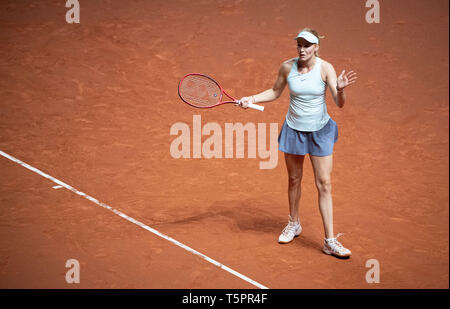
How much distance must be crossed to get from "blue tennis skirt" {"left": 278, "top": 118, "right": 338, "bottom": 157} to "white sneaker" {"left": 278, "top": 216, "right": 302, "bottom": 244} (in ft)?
2.75

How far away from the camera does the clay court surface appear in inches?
211

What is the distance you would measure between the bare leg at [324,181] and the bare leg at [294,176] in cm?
20

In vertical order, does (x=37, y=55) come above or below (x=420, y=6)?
below

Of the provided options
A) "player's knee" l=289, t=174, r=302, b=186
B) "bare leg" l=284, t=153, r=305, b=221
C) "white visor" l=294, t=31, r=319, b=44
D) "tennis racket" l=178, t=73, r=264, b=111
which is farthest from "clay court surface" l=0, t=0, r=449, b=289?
"white visor" l=294, t=31, r=319, b=44

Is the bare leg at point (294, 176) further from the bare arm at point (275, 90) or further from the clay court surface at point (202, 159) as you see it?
the bare arm at point (275, 90)

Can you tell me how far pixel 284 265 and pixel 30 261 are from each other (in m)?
2.28

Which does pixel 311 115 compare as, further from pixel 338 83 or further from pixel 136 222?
pixel 136 222

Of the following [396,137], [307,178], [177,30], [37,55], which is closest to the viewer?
[307,178]

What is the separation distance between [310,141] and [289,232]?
102 centimetres

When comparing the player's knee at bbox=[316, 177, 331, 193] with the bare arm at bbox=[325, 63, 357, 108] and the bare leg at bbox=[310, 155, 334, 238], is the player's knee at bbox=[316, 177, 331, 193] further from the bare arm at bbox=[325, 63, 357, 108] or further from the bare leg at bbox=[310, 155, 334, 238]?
the bare arm at bbox=[325, 63, 357, 108]

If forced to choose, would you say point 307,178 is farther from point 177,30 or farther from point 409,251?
point 177,30

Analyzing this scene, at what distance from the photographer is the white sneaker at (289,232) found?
5.68 metres

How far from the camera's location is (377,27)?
10164 mm

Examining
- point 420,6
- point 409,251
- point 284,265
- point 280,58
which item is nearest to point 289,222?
point 284,265
